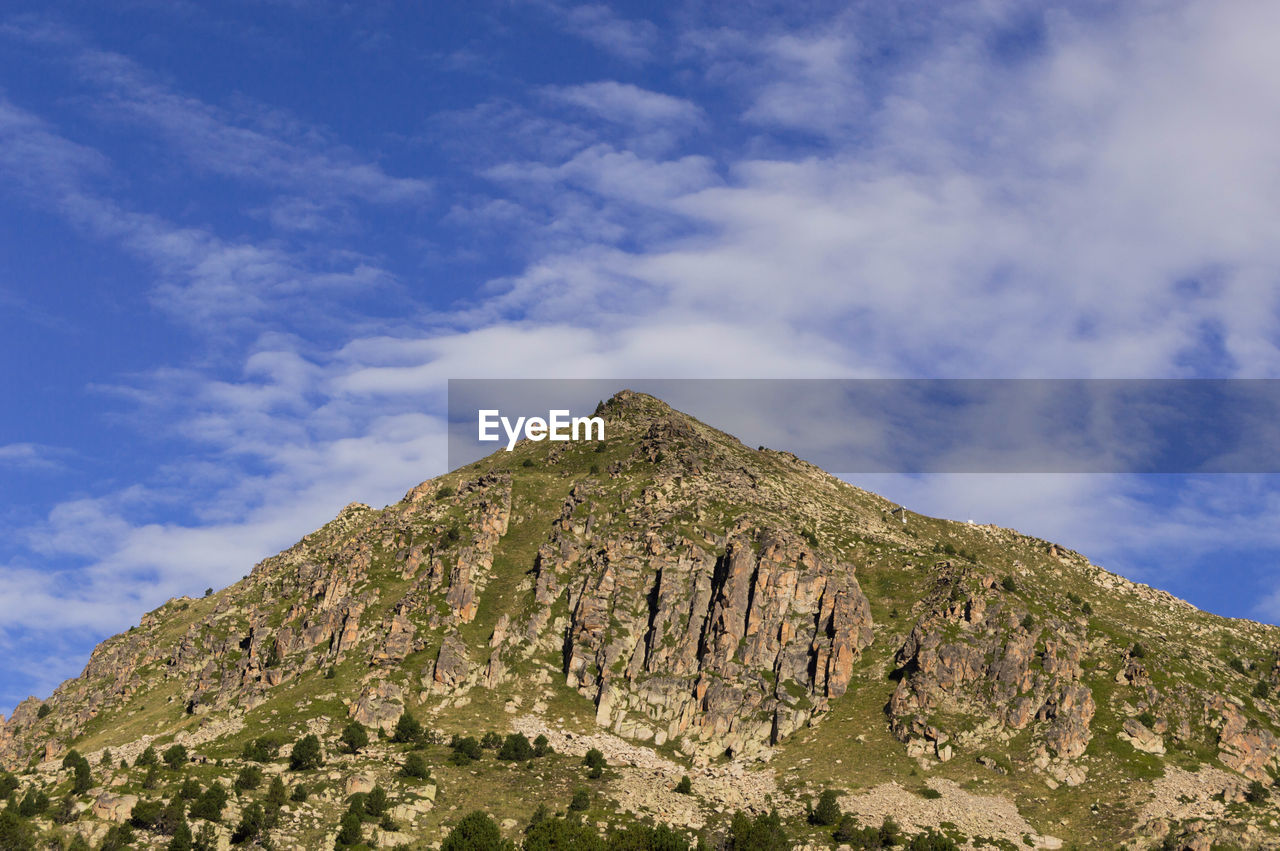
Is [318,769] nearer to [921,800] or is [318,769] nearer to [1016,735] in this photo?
[921,800]

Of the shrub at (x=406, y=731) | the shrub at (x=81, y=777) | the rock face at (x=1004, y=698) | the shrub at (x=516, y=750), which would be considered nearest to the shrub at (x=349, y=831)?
the shrub at (x=516, y=750)

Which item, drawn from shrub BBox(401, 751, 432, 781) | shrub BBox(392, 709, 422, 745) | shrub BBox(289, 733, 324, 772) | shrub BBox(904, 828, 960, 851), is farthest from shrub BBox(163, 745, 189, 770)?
shrub BBox(904, 828, 960, 851)

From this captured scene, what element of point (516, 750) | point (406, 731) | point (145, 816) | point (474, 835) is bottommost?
point (474, 835)

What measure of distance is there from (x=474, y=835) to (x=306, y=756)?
3808 cm

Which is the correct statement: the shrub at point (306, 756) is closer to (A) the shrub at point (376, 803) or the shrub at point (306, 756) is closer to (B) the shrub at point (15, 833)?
(A) the shrub at point (376, 803)

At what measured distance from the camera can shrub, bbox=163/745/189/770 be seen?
178m

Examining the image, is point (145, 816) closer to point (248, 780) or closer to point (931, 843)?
point (248, 780)

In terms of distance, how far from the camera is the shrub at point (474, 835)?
149m

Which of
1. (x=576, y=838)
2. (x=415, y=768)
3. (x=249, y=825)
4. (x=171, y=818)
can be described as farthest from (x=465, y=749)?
(x=171, y=818)

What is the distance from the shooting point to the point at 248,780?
165750 millimetres

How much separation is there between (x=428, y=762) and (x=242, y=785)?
27.9 m

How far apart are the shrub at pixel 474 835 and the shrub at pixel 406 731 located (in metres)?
33.7

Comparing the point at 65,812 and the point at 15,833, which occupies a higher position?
the point at 65,812

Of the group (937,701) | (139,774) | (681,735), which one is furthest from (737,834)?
(139,774)
